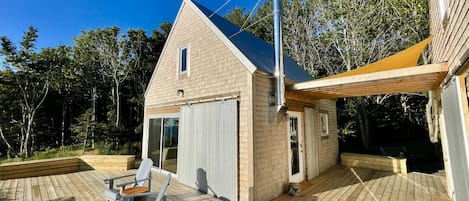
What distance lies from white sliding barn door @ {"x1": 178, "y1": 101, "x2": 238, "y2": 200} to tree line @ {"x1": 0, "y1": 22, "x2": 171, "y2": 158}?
10.6 m

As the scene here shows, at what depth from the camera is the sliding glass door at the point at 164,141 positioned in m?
7.76

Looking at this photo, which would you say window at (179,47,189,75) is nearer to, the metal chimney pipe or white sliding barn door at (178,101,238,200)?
white sliding barn door at (178,101,238,200)

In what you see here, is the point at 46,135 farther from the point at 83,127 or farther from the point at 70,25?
the point at 70,25

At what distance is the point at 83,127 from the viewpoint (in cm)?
1531

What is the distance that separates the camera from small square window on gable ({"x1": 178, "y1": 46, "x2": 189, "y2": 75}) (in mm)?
7793

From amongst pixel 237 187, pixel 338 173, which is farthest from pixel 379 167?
pixel 237 187

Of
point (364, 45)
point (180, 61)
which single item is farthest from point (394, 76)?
point (364, 45)

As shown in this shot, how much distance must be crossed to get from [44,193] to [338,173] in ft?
30.1

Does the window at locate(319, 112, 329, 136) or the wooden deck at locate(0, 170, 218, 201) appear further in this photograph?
the window at locate(319, 112, 329, 136)

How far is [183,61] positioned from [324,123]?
6.16 metres

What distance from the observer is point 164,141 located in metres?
8.28

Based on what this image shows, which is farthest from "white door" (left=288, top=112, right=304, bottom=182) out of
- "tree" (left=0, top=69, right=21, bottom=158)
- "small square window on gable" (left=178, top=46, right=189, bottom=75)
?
"tree" (left=0, top=69, right=21, bottom=158)

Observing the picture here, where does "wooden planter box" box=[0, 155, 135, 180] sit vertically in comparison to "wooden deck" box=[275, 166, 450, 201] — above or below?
above

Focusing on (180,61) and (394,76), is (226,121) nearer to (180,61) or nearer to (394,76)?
(180,61)
